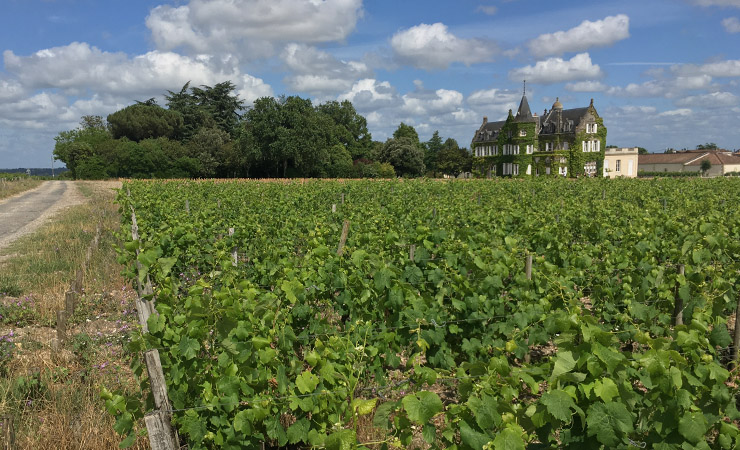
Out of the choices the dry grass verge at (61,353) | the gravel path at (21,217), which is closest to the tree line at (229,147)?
the gravel path at (21,217)

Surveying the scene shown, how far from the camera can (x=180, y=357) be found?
3.35 meters

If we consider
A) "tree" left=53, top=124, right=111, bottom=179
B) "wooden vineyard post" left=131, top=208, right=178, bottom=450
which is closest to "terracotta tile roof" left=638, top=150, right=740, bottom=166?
"tree" left=53, top=124, right=111, bottom=179

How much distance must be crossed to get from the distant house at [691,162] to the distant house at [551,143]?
32995 mm

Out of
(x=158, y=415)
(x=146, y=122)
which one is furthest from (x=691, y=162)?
(x=158, y=415)

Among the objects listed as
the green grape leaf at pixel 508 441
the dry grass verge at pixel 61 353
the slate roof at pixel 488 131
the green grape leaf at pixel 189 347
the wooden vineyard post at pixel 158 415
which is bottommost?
the dry grass verge at pixel 61 353

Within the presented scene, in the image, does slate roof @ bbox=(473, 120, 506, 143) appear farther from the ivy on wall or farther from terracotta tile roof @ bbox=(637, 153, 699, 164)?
terracotta tile roof @ bbox=(637, 153, 699, 164)

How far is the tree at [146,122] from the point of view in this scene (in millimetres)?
66375

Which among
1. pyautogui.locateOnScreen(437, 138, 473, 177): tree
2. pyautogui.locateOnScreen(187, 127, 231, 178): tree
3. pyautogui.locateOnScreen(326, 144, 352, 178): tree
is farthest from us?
pyautogui.locateOnScreen(437, 138, 473, 177): tree

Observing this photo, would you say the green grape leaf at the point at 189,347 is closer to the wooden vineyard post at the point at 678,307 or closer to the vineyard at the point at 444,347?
the vineyard at the point at 444,347

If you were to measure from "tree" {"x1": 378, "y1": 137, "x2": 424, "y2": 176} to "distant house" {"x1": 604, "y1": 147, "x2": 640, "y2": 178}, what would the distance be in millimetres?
22729

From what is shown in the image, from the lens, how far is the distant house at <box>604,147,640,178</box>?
64375 millimetres

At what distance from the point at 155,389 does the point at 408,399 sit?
59.9 inches

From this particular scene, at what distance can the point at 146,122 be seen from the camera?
66.4 meters

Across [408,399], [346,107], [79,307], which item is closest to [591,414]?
[408,399]
